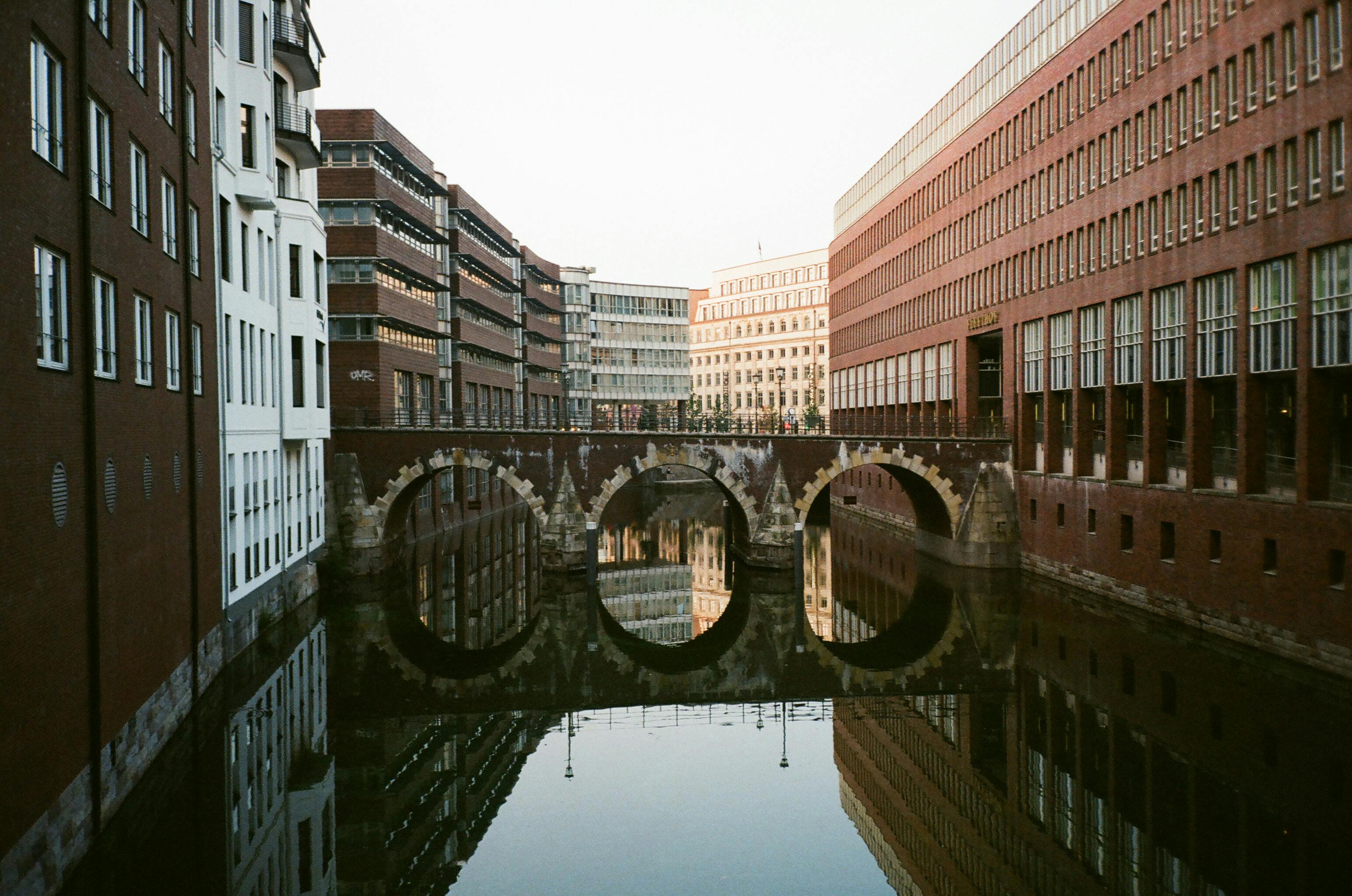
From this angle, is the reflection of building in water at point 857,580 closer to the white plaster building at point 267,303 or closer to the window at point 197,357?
the white plaster building at point 267,303

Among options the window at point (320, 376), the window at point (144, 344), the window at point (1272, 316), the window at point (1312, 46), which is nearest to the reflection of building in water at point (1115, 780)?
the window at point (1272, 316)

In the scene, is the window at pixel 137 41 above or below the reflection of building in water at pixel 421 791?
above

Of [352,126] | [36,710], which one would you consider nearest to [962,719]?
[36,710]

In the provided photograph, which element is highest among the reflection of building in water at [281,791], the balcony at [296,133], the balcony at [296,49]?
the balcony at [296,49]

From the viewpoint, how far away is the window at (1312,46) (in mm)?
31672

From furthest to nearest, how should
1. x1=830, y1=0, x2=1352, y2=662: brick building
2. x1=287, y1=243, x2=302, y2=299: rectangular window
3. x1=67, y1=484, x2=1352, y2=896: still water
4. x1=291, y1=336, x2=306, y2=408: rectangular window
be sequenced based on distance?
x1=287, y1=243, x2=302, y2=299: rectangular window
x1=291, y1=336, x2=306, y2=408: rectangular window
x1=830, y1=0, x2=1352, y2=662: brick building
x1=67, y1=484, x2=1352, y2=896: still water

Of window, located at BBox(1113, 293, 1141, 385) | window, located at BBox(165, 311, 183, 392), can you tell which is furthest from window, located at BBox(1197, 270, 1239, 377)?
window, located at BBox(165, 311, 183, 392)

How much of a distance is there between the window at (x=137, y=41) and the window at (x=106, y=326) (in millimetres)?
4359

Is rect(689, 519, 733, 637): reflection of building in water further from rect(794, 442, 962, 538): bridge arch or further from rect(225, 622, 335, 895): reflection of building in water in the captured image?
rect(225, 622, 335, 895): reflection of building in water

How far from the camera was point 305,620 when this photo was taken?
134 ft

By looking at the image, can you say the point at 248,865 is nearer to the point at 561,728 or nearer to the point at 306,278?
the point at 561,728

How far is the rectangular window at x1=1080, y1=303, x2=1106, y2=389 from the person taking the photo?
46.6m

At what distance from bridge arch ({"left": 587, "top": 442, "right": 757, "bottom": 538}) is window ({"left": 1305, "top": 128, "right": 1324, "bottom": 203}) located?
2849 cm

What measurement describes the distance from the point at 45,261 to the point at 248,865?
9973mm
